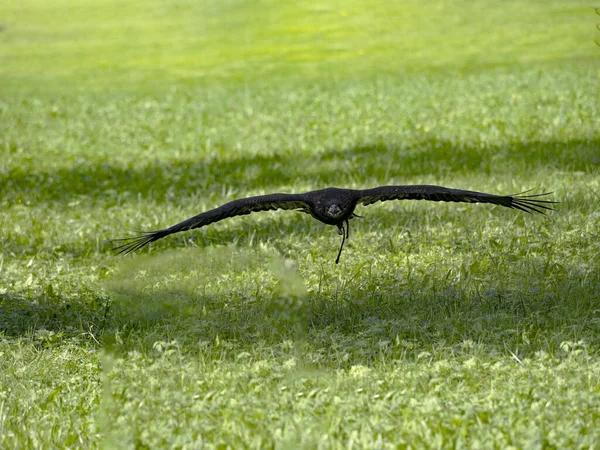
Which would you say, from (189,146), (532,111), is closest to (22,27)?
(189,146)

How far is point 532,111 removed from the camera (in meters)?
13.9

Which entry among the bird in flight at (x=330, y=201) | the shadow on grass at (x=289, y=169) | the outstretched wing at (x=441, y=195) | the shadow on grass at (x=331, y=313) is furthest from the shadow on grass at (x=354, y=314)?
the shadow on grass at (x=289, y=169)

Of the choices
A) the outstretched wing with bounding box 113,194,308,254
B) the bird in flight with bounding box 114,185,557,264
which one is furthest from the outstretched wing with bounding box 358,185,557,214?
the outstretched wing with bounding box 113,194,308,254

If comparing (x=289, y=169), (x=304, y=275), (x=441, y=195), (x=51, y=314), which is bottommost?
(x=289, y=169)

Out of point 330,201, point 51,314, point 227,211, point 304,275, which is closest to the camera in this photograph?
point 227,211

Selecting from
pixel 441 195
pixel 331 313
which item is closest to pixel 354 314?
pixel 331 313

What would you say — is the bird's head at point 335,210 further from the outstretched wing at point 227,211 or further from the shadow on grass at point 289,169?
the shadow on grass at point 289,169

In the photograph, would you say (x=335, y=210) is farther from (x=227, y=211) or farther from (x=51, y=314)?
(x=51, y=314)

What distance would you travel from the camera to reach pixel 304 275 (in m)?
6.92

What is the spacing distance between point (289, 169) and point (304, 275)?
492 cm

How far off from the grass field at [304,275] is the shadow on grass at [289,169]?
6 cm

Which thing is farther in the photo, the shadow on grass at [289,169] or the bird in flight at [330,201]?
the shadow on grass at [289,169]

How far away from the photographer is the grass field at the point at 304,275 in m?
4.49

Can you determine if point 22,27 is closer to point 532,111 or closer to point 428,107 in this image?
point 428,107
